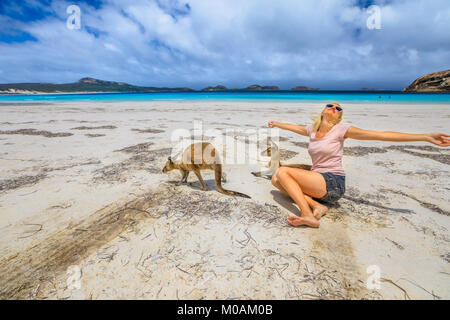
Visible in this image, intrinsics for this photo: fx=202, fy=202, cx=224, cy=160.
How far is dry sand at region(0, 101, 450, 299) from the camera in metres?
1.80

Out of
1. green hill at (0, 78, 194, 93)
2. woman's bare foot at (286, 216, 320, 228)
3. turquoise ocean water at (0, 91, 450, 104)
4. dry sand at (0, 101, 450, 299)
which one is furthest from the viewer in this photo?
green hill at (0, 78, 194, 93)

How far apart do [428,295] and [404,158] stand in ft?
16.2

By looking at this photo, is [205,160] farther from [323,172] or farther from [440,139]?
[440,139]

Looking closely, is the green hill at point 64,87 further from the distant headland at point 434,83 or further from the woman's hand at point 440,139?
the distant headland at point 434,83

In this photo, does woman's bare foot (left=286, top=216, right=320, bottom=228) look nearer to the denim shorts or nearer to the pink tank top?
the denim shorts

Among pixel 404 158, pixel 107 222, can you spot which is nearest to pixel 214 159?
pixel 107 222

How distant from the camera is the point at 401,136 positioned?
2355 millimetres

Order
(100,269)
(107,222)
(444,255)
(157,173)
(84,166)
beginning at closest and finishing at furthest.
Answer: (100,269) → (444,255) → (107,222) → (157,173) → (84,166)

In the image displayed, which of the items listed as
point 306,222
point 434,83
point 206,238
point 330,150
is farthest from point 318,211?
point 434,83

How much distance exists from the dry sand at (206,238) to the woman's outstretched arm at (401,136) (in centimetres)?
116

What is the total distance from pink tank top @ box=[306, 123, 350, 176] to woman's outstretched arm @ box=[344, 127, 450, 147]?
11cm

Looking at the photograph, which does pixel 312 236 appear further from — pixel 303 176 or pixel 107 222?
pixel 107 222

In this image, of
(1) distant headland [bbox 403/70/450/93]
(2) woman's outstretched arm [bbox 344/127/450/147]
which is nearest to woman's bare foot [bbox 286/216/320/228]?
(2) woman's outstretched arm [bbox 344/127/450/147]

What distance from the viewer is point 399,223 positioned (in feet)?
9.02
